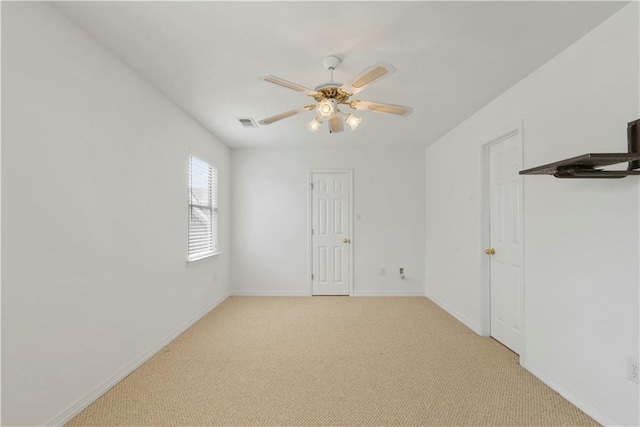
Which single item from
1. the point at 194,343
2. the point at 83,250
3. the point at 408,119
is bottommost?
the point at 194,343

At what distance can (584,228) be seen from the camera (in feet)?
6.86

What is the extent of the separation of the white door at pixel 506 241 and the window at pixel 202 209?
344 cm

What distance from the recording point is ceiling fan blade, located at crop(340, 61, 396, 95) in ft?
5.93

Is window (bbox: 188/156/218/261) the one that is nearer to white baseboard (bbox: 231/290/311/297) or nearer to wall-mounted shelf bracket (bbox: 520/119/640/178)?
white baseboard (bbox: 231/290/311/297)

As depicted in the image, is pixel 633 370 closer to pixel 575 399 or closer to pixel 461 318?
pixel 575 399

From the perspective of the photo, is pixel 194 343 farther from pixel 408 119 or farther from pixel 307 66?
pixel 408 119

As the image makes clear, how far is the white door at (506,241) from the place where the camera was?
2973 mm

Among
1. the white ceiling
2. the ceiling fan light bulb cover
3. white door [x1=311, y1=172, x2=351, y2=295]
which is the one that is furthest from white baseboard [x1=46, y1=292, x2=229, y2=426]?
the ceiling fan light bulb cover

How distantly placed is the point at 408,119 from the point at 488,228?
1.55 metres

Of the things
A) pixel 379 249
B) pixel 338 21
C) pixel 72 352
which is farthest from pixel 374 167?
pixel 72 352

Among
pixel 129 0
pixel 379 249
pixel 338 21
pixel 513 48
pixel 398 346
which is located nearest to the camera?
pixel 129 0

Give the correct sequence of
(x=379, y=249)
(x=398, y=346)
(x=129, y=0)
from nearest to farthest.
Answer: (x=129, y=0) < (x=398, y=346) < (x=379, y=249)

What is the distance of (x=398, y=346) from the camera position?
316cm

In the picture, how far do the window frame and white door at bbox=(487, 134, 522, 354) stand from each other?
11.2 feet
